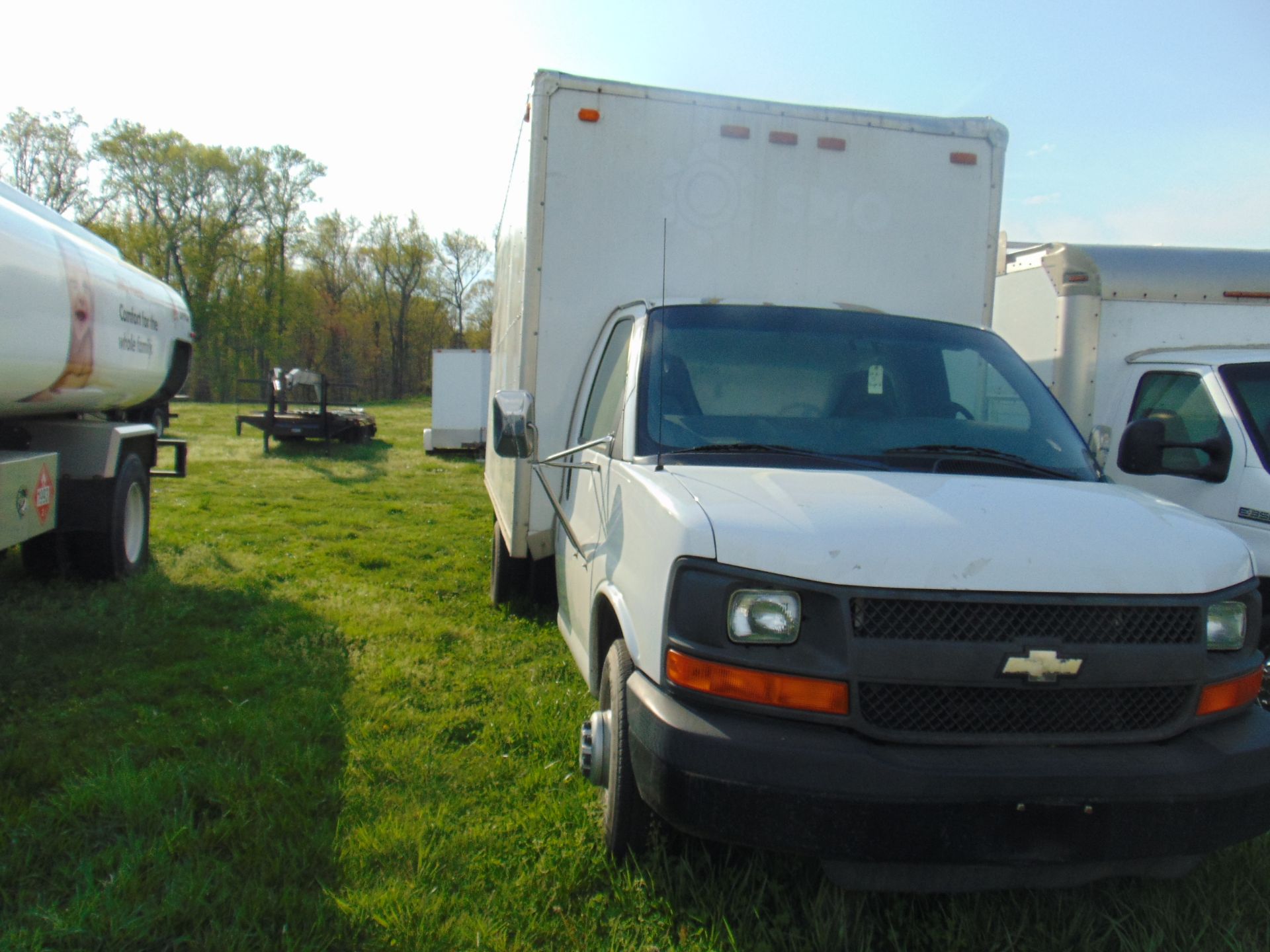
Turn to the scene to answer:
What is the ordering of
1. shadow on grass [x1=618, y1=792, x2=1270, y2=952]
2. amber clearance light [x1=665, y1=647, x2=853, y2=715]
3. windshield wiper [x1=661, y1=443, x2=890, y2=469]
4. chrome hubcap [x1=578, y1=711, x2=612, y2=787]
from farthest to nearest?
windshield wiper [x1=661, y1=443, x2=890, y2=469] < chrome hubcap [x1=578, y1=711, x2=612, y2=787] < shadow on grass [x1=618, y1=792, x2=1270, y2=952] < amber clearance light [x1=665, y1=647, x2=853, y2=715]

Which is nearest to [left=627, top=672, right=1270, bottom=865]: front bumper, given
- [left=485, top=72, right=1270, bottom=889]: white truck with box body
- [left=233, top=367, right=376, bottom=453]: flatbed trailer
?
[left=485, top=72, right=1270, bottom=889]: white truck with box body

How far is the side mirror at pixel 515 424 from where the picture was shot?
142 inches

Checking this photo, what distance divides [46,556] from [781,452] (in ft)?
20.4

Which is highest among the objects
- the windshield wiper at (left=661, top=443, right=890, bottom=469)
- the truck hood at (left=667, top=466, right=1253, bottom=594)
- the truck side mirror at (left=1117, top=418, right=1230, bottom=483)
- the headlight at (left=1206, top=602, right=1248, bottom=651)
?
the truck side mirror at (left=1117, top=418, right=1230, bottom=483)

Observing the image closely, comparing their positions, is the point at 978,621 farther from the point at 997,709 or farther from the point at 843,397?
the point at 843,397

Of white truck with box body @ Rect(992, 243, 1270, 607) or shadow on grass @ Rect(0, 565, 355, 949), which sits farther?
white truck with box body @ Rect(992, 243, 1270, 607)

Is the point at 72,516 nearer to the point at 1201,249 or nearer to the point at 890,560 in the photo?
the point at 890,560

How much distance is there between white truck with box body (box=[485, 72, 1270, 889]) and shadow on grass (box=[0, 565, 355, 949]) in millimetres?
1130

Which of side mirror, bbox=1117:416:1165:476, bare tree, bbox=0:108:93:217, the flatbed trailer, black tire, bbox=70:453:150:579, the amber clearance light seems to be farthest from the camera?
bare tree, bbox=0:108:93:217

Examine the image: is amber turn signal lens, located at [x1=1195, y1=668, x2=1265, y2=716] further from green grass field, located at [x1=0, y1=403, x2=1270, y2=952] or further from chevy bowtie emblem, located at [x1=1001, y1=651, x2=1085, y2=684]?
green grass field, located at [x1=0, y1=403, x2=1270, y2=952]

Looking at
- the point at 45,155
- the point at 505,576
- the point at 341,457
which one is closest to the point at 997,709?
the point at 505,576

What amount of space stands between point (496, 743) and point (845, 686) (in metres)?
2.23

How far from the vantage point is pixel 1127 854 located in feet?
7.85

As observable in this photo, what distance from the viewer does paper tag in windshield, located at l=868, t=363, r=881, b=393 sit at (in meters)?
3.77
